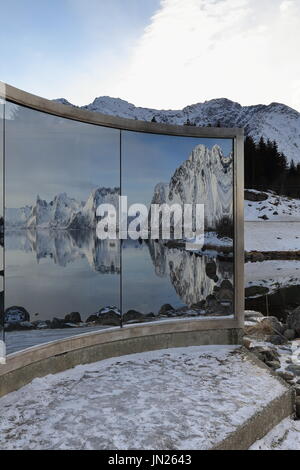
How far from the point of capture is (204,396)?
13.4 ft

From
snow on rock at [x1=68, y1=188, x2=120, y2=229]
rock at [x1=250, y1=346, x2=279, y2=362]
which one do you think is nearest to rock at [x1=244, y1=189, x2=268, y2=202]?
rock at [x1=250, y1=346, x2=279, y2=362]

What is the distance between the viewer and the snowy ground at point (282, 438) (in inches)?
145

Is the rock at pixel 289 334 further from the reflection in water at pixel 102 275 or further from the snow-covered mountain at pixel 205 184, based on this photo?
the snow-covered mountain at pixel 205 184

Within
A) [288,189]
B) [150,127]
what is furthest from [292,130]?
[150,127]

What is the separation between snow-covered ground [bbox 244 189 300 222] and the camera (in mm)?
52031

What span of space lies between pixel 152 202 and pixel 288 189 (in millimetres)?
58592

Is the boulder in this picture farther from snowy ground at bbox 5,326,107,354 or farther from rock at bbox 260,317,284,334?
snowy ground at bbox 5,326,107,354

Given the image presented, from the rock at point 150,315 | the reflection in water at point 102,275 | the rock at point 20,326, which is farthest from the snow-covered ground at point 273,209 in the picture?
the rock at point 20,326

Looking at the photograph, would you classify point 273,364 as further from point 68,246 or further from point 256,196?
point 256,196

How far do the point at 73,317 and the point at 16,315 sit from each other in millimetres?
885

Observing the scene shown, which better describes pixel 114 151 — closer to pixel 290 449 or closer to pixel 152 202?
pixel 152 202

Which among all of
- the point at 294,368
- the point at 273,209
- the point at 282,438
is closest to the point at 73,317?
the point at 282,438
